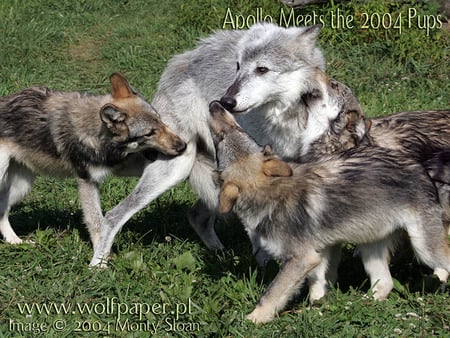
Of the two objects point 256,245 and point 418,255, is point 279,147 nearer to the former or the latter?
point 256,245

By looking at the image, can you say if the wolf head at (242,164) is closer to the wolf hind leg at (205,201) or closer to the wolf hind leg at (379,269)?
the wolf hind leg at (379,269)

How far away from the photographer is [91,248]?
22.4 ft

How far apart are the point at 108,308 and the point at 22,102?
2.22 meters

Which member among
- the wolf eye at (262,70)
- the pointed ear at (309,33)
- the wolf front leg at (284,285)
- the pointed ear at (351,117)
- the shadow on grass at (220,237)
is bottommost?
the shadow on grass at (220,237)

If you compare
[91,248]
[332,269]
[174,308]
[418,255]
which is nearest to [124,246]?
[91,248]

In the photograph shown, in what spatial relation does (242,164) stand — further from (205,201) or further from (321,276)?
(205,201)

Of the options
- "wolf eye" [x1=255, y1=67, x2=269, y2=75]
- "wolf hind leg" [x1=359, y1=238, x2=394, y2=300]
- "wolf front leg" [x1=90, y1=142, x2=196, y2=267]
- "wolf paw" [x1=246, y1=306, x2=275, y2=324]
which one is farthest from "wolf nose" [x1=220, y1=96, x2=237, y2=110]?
"wolf paw" [x1=246, y1=306, x2=275, y2=324]

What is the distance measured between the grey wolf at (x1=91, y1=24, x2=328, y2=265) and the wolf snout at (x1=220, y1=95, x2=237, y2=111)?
0.9 inches

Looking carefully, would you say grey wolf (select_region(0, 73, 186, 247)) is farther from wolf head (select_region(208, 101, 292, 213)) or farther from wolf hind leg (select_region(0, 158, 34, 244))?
wolf head (select_region(208, 101, 292, 213))

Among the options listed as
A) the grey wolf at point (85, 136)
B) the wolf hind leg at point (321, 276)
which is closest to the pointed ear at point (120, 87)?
the grey wolf at point (85, 136)

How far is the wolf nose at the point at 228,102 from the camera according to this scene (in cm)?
584

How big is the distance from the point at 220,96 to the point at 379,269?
183 centimetres

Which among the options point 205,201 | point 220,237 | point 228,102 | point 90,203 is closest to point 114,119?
point 90,203

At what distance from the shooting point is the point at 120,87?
22.3 feet
